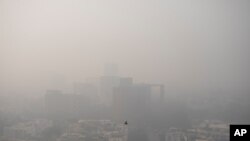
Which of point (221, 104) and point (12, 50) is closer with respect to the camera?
point (221, 104)

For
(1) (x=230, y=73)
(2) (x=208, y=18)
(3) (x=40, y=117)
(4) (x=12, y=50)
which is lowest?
(3) (x=40, y=117)

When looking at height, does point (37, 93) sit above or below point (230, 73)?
below

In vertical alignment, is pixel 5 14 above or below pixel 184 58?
above

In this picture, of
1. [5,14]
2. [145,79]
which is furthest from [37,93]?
[145,79]

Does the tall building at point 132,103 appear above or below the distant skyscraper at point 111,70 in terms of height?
below

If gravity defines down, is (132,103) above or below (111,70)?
below

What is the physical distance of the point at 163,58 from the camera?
2.36m

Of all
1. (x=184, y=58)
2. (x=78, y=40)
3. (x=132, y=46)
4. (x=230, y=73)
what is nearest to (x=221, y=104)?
(x=230, y=73)

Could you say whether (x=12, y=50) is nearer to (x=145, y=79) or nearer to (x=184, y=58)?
(x=145, y=79)

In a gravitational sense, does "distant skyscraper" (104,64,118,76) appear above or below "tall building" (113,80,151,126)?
above

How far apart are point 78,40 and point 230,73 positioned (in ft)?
4.02

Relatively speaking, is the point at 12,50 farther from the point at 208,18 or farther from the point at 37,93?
the point at 208,18

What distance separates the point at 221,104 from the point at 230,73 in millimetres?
247

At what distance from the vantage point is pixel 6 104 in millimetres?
2467
